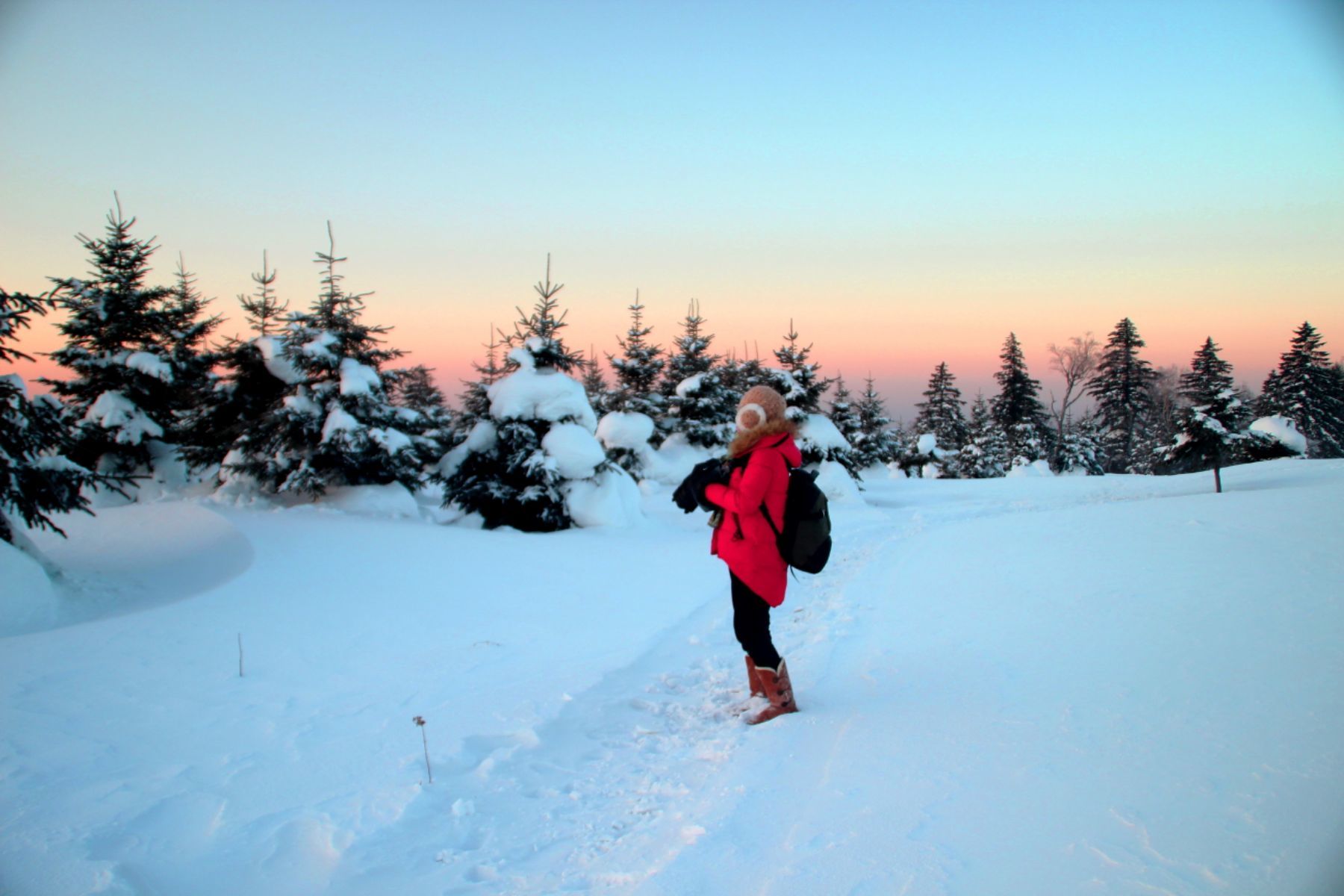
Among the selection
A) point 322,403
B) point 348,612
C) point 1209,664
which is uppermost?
point 322,403

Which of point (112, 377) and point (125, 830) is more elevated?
point (112, 377)

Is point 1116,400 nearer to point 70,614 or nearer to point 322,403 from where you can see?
point 322,403

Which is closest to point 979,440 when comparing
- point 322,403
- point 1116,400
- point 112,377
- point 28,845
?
point 1116,400

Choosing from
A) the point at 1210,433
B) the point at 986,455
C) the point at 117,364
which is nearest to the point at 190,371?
the point at 117,364

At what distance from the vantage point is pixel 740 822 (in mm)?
2846

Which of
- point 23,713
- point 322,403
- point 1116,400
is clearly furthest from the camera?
point 1116,400

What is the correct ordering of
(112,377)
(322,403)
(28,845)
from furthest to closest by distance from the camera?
(112,377) < (322,403) < (28,845)

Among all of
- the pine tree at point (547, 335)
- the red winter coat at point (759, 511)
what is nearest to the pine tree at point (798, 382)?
the pine tree at point (547, 335)

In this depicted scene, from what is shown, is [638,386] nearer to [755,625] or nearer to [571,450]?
[571,450]

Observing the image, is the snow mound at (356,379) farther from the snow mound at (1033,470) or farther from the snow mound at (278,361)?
the snow mound at (1033,470)

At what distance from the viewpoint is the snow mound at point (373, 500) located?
40.0 feet

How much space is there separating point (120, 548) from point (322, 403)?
4742 millimetres

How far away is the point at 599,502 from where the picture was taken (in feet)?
44.9

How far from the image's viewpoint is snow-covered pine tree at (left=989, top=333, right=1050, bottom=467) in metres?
39.8
